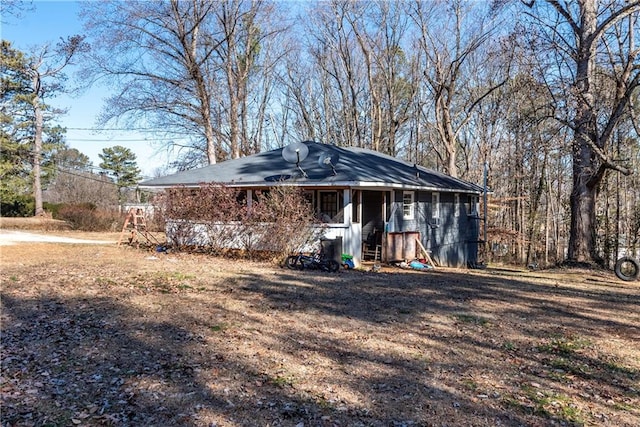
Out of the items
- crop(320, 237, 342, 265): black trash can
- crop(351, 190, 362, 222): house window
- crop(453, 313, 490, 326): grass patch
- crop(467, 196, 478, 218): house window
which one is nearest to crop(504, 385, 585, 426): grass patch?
crop(453, 313, 490, 326): grass patch

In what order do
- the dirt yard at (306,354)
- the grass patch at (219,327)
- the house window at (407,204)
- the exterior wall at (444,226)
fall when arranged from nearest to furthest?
the dirt yard at (306,354) < the grass patch at (219,327) < the exterior wall at (444,226) < the house window at (407,204)

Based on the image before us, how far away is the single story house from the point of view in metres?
11.9

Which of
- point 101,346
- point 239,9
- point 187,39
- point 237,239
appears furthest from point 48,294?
point 239,9

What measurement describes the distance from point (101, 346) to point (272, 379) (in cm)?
191

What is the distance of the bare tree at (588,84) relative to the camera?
416 inches

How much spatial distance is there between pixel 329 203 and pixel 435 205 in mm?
4491

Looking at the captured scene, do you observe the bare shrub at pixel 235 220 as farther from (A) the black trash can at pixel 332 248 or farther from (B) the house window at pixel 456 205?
(B) the house window at pixel 456 205

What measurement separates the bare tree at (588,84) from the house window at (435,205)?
4356 mm

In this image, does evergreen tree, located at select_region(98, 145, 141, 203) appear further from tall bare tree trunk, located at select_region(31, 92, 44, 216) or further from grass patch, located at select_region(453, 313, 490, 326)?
grass patch, located at select_region(453, 313, 490, 326)

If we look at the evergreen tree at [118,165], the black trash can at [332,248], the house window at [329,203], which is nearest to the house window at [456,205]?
the house window at [329,203]

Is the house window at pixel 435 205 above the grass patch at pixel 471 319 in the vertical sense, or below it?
above

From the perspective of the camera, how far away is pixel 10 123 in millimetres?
29031

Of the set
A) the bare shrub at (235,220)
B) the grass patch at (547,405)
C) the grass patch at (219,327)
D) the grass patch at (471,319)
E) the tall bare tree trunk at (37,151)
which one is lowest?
the grass patch at (547,405)

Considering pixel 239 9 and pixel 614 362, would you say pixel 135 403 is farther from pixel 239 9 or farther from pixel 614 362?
pixel 239 9
